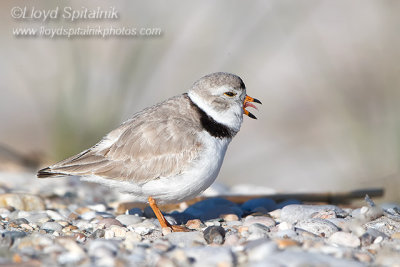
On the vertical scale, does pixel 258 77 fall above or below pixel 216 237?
above

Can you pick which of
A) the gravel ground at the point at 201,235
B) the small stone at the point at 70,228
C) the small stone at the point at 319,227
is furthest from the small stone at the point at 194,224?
the small stone at the point at 70,228

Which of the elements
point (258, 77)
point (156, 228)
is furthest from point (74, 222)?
point (258, 77)

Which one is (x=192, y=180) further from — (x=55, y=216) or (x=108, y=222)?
(x=55, y=216)

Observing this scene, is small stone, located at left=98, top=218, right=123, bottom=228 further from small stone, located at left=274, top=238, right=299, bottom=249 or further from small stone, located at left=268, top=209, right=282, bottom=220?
small stone, located at left=274, top=238, right=299, bottom=249

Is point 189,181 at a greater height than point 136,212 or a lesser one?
greater

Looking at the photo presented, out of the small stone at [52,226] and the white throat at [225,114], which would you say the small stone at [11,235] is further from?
the white throat at [225,114]

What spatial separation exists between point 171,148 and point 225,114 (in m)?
0.66

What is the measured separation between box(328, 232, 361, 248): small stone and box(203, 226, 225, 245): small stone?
85 centimetres

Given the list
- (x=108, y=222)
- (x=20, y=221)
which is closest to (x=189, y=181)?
(x=108, y=222)

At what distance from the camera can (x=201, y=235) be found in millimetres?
4629

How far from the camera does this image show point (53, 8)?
336 inches

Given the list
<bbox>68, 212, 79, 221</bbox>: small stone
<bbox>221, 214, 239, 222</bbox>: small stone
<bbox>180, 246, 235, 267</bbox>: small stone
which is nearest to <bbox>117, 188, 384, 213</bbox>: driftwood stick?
<bbox>68, 212, 79, 221</bbox>: small stone

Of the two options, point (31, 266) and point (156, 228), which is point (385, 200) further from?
point (31, 266)

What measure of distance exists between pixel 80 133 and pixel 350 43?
8098 mm
